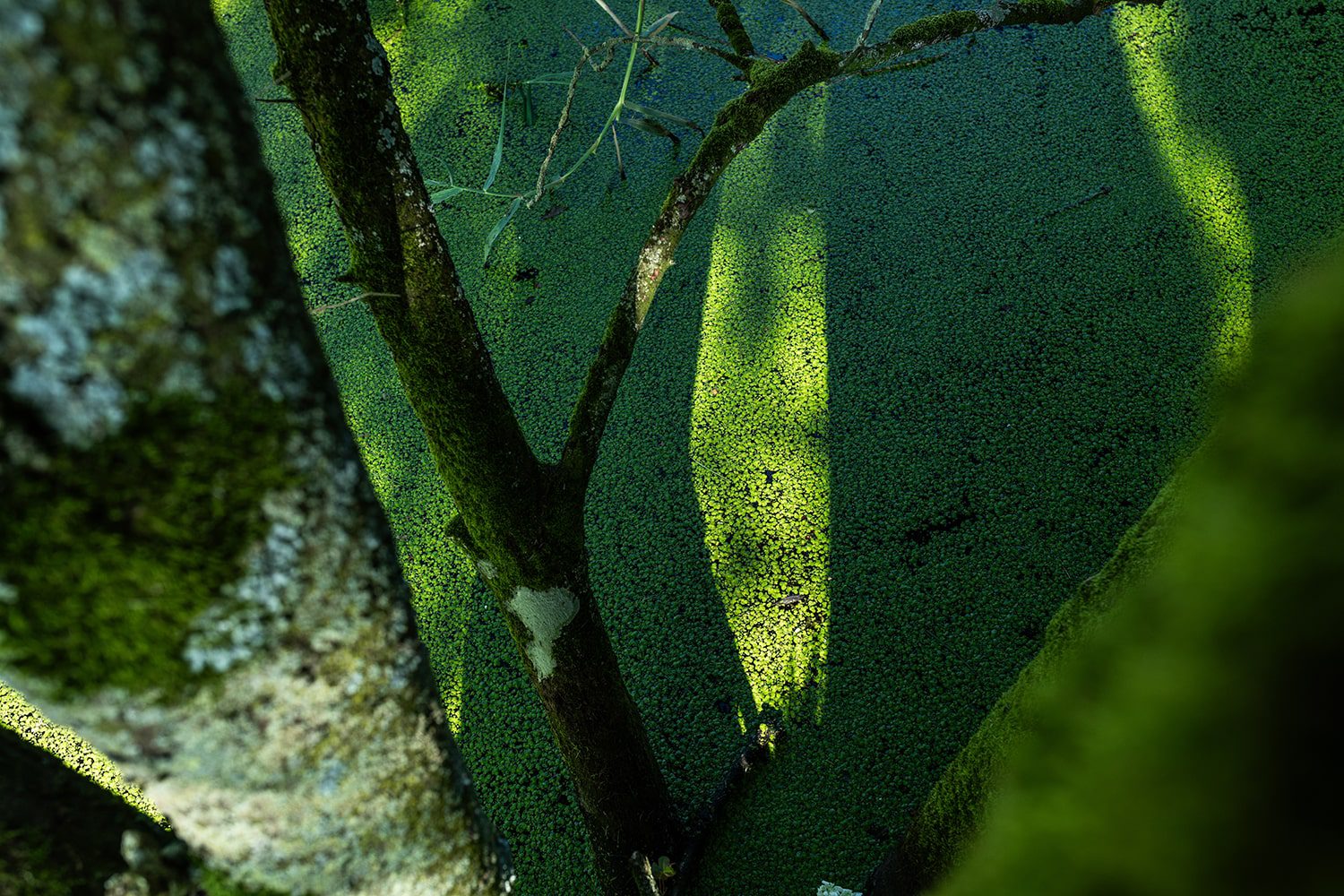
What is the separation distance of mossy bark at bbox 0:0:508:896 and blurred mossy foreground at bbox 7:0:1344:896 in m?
1.11

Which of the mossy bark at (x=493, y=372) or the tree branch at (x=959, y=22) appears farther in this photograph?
the tree branch at (x=959, y=22)

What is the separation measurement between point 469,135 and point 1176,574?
2.46 meters

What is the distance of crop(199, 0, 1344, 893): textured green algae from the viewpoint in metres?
1.43

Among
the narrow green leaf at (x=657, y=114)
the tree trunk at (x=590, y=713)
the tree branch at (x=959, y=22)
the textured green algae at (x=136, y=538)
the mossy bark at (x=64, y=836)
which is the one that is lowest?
the tree trunk at (x=590, y=713)

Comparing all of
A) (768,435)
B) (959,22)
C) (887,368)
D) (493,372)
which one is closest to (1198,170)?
(887,368)

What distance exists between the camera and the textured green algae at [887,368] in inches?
56.4

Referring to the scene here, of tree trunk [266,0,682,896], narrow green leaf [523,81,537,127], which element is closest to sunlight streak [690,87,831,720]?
tree trunk [266,0,682,896]

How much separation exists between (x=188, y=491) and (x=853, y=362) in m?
1.63

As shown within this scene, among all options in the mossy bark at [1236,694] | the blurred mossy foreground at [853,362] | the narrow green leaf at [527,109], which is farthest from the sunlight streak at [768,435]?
the mossy bark at [1236,694]

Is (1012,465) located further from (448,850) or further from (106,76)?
(106,76)

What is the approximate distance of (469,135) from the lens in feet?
7.72

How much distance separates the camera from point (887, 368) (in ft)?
5.89

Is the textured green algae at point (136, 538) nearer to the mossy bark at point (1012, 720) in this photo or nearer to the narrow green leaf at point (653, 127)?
the mossy bark at point (1012, 720)

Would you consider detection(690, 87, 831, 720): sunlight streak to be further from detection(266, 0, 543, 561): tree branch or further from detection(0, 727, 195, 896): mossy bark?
detection(0, 727, 195, 896): mossy bark
